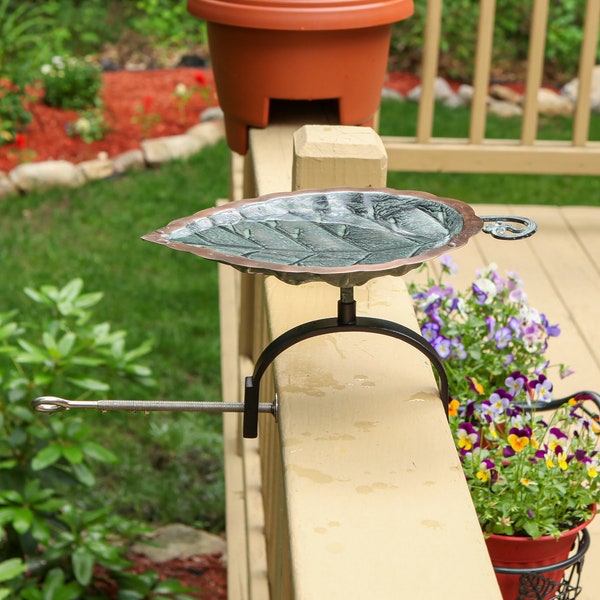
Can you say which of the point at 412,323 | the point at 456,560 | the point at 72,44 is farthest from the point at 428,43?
the point at 72,44

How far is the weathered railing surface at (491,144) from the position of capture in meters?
3.16

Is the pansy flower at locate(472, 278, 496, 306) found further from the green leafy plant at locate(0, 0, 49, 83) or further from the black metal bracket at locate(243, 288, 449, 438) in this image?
the green leafy plant at locate(0, 0, 49, 83)

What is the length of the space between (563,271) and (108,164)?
3.12 metres

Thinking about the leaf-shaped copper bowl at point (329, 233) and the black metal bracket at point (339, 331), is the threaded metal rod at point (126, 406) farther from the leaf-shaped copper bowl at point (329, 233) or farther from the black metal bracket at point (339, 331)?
the leaf-shaped copper bowl at point (329, 233)

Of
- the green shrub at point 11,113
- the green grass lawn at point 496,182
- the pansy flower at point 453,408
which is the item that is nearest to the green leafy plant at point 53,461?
the pansy flower at point 453,408

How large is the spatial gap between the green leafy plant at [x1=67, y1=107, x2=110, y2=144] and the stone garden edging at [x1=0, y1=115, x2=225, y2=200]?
25cm

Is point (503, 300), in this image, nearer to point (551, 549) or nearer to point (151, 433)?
point (551, 549)

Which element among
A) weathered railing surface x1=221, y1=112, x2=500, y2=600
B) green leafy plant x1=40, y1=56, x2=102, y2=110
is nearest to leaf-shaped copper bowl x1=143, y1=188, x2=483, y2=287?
weathered railing surface x1=221, y1=112, x2=500, y2=600

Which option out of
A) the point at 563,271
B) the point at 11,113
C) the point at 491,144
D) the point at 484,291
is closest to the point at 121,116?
the point at 11,113

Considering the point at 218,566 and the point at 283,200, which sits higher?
the point at 283,200

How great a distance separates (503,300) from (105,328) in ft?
3.63

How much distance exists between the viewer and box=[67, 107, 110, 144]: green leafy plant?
230 inches

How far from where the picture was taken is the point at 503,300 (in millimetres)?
1785

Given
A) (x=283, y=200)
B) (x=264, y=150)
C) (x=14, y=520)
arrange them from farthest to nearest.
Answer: (x=14, y=520)
(x=264, y=150)
(x=283, y=200)
